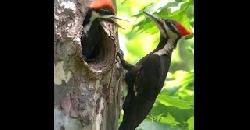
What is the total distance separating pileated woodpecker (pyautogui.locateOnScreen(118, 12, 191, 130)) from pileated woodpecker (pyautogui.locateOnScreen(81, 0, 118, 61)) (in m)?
0.26

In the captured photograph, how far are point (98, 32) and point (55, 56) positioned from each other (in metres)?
0.22

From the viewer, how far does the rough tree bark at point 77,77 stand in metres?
1.41

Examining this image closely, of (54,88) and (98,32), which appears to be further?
(98,32)

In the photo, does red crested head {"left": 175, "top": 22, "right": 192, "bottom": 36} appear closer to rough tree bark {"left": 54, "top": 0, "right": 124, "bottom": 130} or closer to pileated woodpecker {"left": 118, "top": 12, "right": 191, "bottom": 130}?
pileated woodpecker {"left": 118, "top": 12, "right": 191, "bottom": 130}

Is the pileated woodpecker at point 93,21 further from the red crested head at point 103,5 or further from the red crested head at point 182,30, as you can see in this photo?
the red crested head at point 182,30

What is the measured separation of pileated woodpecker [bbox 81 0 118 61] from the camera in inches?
60.0

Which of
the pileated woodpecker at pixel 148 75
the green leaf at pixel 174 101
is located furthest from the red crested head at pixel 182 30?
the green leaf at pixel 174 101

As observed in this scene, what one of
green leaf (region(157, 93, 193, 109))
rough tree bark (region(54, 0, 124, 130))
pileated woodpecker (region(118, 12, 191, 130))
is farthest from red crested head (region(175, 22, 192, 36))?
rough tree bark (region(54, 0, 124, 130))

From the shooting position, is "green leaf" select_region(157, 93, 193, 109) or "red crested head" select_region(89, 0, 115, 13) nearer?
"red crested head" select_region(89, 0, 115, 13)

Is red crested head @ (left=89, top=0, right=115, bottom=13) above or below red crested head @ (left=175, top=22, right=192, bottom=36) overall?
above
